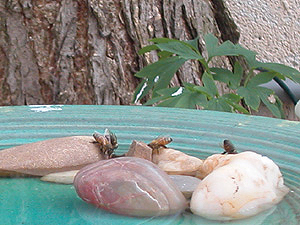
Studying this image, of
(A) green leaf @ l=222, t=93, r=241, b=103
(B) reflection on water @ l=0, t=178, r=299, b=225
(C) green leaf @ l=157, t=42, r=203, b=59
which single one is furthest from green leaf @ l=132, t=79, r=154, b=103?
(B) reflection on water @ l=0, t=178, r=299, b=225

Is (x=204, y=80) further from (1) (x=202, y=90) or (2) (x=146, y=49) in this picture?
(2) (x=146, y=49)

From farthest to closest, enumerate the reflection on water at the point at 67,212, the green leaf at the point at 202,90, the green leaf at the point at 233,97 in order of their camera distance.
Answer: the green leaf at the point at 233,97 < the green leaf at the point at 202,90 < the reflection on water at the point at 67,212

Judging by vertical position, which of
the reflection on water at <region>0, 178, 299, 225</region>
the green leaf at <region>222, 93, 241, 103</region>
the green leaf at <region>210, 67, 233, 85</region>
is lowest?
the green leaf at <region>222, 93, 241, 103</region>

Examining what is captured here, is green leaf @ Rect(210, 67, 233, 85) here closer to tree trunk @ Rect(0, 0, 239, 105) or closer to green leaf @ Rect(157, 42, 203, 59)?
green leaf @ Rect(157, 42, 203, 59)

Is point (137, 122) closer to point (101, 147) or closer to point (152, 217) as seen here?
point (101, 147)

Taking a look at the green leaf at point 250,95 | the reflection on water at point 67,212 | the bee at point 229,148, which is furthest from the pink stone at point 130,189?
the green leaf at point 250,95

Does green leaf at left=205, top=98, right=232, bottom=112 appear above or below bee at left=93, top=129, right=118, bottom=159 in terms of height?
below

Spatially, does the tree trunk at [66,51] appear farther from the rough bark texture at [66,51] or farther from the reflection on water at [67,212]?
the reflection on water at [67,212]
